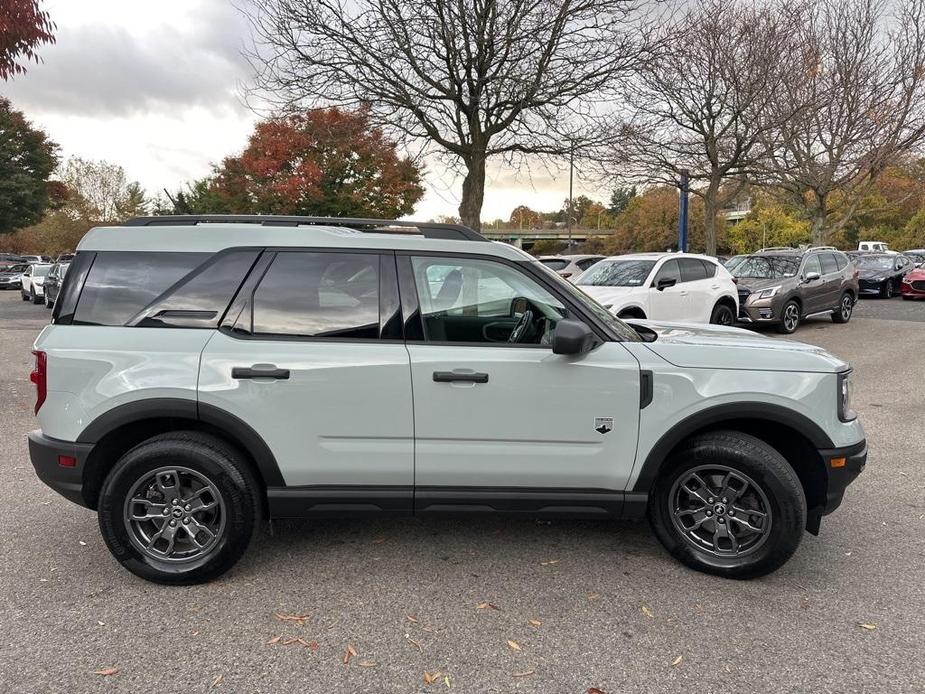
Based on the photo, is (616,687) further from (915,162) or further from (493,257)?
(915,162)

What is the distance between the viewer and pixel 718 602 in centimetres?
313

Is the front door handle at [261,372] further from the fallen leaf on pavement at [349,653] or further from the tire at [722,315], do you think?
the tire at [722,315]

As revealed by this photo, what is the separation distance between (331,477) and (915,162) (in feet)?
115

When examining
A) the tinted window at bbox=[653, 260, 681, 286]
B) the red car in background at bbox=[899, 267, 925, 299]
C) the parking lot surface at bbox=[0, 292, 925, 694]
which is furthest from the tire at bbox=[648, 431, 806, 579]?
the red car in background at bbox=[899, 267, 925, 299]

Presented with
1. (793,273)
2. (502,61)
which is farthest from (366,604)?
(793,273)

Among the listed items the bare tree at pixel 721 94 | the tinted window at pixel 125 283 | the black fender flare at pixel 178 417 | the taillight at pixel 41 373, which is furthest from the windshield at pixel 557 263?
the taillight at pixel 41 373

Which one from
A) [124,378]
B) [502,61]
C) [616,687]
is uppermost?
[502,61]

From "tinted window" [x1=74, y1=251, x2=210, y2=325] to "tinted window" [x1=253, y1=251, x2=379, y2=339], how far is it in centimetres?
43

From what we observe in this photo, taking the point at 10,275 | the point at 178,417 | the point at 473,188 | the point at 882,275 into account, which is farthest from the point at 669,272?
the point at 10,275

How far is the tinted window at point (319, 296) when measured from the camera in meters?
3.32

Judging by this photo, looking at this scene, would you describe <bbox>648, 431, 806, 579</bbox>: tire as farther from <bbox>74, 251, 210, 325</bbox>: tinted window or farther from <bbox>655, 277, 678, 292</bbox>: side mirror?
<bbox>655, 277, 678, 292</bbox>: side mirror

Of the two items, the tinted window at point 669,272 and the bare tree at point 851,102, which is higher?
the bare tree at point 851,102

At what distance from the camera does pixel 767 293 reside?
12.7m

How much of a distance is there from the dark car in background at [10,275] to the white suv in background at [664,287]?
33.5 meters
